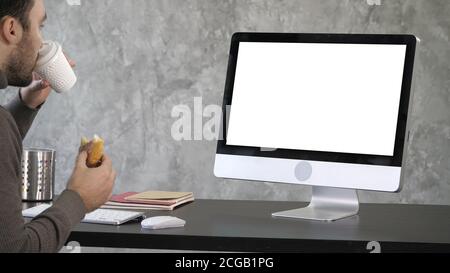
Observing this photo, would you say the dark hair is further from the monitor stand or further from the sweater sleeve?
the monitor stand

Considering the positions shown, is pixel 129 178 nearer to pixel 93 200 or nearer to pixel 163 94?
pixel 163 94

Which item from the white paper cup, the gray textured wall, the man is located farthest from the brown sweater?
the gray textured wall

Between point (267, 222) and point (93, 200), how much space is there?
0.55 meters

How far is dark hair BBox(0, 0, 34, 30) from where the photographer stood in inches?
57.8

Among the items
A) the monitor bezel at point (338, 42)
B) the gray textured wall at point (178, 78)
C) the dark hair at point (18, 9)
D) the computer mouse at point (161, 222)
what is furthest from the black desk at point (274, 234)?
the gray textured wall at point (178, 78)

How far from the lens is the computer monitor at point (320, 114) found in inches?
78.2

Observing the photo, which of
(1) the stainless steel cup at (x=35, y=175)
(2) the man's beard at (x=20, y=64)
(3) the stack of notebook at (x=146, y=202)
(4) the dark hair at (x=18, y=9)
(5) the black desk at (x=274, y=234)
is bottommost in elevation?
(5) the black desk at (x=274, y=234)

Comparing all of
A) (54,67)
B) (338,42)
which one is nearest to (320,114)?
(338,42)

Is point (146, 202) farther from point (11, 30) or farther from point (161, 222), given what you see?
point (11, 30)

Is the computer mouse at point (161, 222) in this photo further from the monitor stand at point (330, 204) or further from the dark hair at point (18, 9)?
the dark hair at point (18, 9)

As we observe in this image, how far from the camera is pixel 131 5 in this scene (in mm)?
3723

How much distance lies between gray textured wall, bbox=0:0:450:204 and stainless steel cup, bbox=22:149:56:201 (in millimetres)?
1527

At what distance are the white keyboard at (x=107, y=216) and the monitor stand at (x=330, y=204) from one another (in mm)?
381
